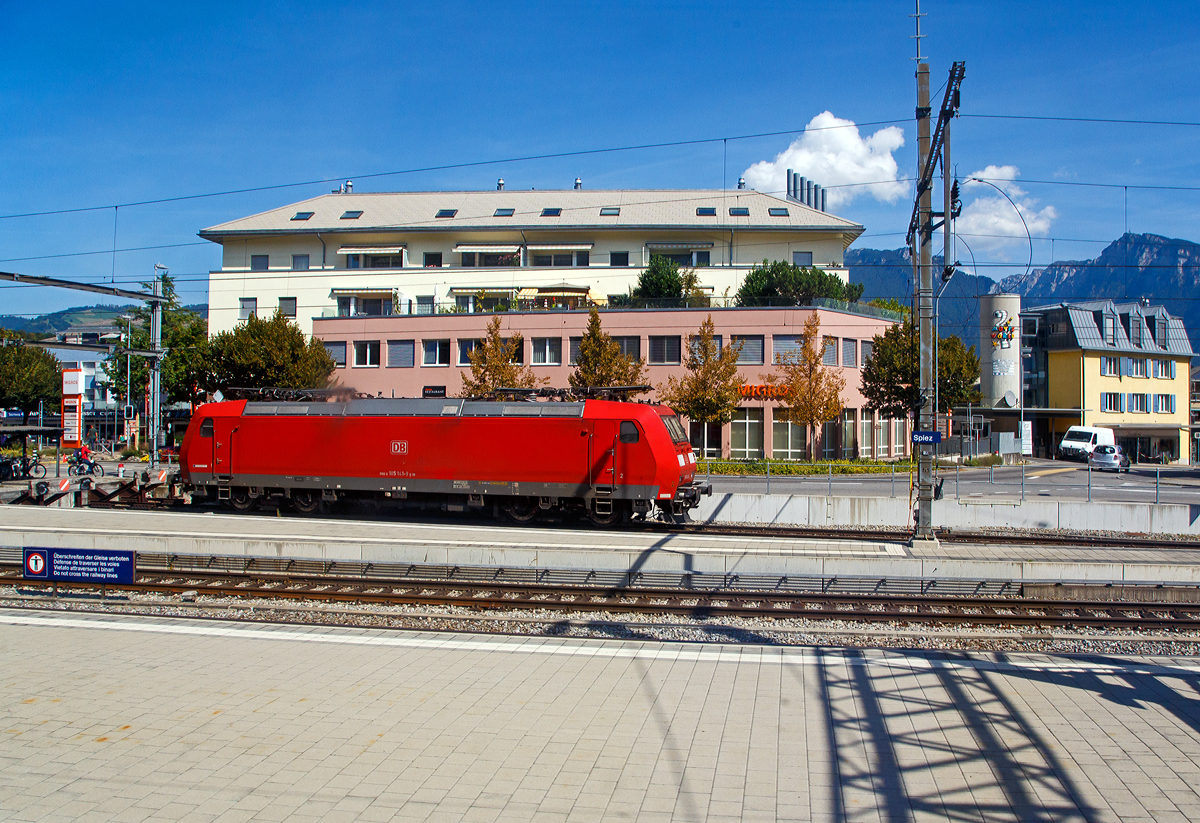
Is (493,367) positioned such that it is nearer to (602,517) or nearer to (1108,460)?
(602,517)

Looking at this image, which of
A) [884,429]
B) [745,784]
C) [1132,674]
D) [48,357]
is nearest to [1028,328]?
[884,429]

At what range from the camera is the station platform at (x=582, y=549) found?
42.3ft

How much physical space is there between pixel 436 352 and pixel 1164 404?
5598 centimetres

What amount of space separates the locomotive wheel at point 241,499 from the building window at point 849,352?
30650 millimetres

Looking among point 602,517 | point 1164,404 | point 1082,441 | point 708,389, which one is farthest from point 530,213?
point 1164,404

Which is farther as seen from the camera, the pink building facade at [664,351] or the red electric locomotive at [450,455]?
the pink building facade at [664,351]

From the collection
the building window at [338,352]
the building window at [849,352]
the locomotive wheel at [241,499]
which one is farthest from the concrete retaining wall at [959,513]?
the building window at [338,352]

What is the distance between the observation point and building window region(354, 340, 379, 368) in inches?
1724

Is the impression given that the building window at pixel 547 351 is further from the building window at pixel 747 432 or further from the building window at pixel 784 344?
the building window at pixel 784 344

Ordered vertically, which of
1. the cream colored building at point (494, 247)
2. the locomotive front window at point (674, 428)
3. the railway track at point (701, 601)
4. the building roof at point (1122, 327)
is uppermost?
the cream colored building at point (494, 247)

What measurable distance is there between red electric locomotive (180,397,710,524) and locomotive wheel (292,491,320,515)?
4cm

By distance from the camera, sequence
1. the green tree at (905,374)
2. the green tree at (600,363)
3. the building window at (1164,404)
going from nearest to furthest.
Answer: the green tree at (600,363), the green tree at (905,374), the building window at (1164,404)

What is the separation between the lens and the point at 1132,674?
793cm

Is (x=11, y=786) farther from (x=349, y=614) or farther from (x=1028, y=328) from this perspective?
(x=1028, y=328)
